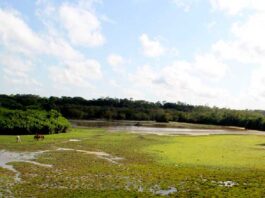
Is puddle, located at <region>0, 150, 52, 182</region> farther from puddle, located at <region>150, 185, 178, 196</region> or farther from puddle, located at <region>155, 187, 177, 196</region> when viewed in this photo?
puddle, located at <region>155, 187, 177, 196</region>

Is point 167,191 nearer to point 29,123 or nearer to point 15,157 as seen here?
point 15,157

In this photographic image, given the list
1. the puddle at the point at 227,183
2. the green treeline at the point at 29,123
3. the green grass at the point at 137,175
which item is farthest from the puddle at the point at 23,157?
the green treeline at the point at 29,123

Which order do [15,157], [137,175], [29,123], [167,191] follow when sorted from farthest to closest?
1. [29,123]
2. [15,157]
3. [137,175]
4. [167,191]

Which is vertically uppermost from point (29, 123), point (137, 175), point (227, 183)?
point (29, 123)

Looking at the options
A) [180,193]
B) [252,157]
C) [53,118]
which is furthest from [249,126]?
[180,193]

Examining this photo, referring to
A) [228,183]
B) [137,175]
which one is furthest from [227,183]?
[137,175]

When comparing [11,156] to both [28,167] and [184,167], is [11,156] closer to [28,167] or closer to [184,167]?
[28,167]

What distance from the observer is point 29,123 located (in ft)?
203

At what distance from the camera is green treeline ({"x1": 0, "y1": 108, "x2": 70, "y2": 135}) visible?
197ft

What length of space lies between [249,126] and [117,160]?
104 metres

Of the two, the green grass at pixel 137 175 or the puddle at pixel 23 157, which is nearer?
the green grass at pixel 137 175

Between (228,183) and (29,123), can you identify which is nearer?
(228,183)

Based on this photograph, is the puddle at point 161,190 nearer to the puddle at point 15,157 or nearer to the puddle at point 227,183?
the puddle at point 227,183

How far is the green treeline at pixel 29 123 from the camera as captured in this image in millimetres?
60156
